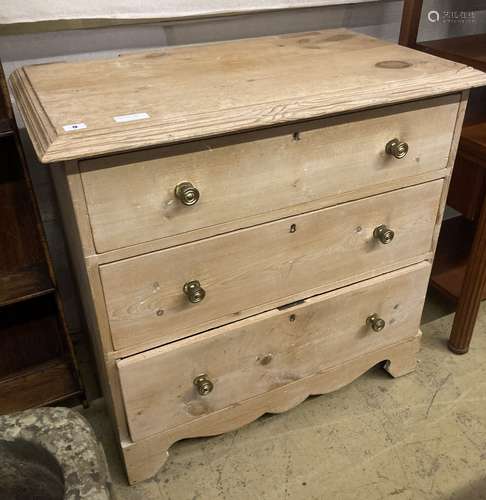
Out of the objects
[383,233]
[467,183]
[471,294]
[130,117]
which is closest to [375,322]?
[383,233]

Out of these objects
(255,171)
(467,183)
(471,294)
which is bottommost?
(471,294)

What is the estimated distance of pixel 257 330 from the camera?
4.00 feet

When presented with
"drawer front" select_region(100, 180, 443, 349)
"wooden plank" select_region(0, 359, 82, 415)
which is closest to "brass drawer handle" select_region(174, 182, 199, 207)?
"drawer front" select_region(100, 180, 443, 349)

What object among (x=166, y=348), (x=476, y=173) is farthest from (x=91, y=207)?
(x=476, y=173)

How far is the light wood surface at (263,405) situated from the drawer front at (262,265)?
A: 28 centimetres

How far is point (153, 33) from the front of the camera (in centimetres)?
139

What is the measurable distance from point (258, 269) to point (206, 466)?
1.82 ft

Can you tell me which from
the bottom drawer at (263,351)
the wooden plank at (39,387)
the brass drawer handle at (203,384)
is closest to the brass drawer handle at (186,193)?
the bottom drawer at (263,351)

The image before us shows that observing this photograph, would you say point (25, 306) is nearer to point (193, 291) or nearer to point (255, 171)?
point (193, 291)

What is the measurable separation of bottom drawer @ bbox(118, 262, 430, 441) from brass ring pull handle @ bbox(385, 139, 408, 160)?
0.34 metres

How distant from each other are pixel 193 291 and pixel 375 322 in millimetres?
538

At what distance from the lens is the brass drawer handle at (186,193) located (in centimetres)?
94

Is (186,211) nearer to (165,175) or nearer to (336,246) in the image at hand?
(165,175)

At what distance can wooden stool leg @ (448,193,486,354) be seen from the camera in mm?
1456
